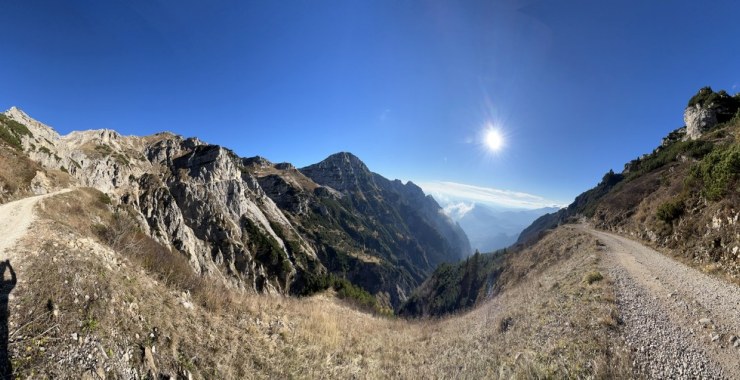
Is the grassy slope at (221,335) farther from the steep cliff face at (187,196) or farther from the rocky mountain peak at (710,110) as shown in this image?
the rocky mountain peak at (710,110)

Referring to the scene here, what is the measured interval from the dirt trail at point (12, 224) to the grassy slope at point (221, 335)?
0.47 metres

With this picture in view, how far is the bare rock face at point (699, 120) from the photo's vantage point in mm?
66688

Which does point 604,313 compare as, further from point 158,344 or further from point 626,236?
point 626,236

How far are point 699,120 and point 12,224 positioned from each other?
112m

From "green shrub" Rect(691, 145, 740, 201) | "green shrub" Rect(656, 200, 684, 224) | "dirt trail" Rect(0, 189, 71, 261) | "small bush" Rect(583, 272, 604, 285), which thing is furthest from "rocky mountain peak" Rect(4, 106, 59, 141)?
"green shrub" Rect(656, 200, 684, 224)

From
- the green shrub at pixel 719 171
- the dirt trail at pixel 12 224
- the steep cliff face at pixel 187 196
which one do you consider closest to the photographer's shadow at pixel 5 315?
the dirt trail at pixel 12 224

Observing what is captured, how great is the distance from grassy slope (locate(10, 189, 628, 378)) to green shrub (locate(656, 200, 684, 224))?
18.8 metres

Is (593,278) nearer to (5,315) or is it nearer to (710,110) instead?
(5,315)

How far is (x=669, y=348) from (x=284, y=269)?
125767 millimetres

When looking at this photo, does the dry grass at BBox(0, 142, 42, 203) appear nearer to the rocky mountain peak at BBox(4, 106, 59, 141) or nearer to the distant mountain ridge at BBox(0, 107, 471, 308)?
the distant mountain ridge at BBox(0, 107, 471, 308)

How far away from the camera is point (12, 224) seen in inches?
577

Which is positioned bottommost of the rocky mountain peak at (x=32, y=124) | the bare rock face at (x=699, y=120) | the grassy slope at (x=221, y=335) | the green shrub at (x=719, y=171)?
the grassy slope at (x=221, y=335)

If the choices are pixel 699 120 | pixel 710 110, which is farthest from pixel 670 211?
pixel 710 110

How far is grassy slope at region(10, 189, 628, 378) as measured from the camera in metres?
6.44
